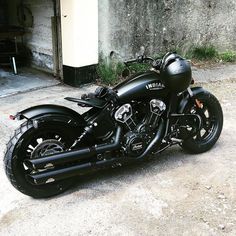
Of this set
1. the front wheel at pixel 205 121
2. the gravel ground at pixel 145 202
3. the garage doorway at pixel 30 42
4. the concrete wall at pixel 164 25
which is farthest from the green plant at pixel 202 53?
the gravel ground at pixel 145 202

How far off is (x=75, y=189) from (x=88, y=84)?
126 inches

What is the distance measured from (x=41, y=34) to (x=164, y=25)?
2423mm

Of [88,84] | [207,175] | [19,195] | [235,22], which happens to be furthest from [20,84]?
[235,22]

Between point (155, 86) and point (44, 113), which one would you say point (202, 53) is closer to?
point (155, 86)

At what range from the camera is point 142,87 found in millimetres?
3578

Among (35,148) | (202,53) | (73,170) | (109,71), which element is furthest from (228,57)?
(35,148)

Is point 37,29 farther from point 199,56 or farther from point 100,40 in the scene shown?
point 199,56

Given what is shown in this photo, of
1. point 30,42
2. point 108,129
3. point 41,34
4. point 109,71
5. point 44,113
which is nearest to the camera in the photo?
point 44,113

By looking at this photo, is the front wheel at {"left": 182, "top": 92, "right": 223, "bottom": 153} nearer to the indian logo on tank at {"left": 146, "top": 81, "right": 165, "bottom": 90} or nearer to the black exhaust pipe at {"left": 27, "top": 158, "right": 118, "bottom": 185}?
the indian logo on tank at {"left": 146, "top": 81, "right": 165, "bottom": 90}

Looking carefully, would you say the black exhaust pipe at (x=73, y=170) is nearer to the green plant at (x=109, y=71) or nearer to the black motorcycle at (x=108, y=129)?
the black motorcycle at (x=108, y=129)

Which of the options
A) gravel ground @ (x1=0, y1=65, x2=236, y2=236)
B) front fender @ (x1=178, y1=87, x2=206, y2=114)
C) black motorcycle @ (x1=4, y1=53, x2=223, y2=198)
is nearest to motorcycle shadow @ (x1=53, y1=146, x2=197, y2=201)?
gravel ground @ (x1=0, y1=65, x2=236, y2=236)

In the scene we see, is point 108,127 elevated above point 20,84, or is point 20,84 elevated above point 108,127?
point 108,127

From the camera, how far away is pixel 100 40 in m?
6.59

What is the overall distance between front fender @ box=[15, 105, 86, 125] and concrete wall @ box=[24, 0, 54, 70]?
3930 millimetres
